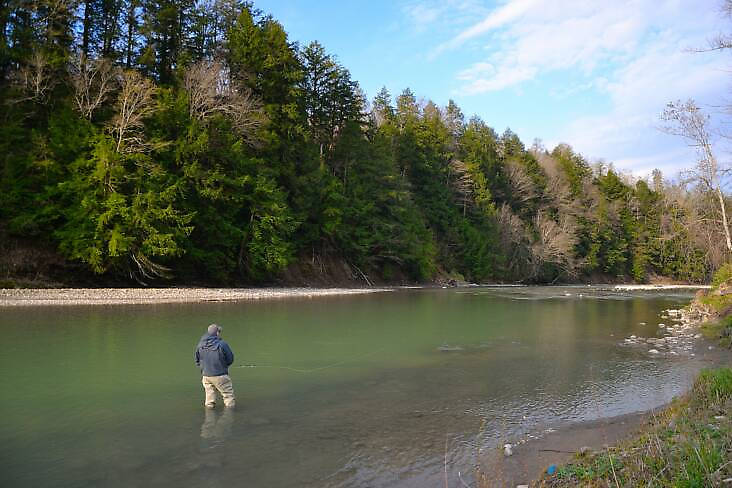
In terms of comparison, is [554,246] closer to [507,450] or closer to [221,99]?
[221,99]

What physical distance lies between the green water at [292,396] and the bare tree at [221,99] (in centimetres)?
1849

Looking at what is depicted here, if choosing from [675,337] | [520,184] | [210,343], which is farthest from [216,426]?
[520,184]

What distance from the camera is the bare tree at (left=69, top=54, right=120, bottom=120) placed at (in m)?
29.7

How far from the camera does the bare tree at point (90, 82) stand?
29.7m

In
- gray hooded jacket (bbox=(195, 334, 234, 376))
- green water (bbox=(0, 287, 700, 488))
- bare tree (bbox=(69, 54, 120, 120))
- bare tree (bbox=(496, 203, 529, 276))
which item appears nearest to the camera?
green water (bbox=(0, 287, 700, 488))

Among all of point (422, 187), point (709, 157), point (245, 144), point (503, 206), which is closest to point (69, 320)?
point (245, 144)

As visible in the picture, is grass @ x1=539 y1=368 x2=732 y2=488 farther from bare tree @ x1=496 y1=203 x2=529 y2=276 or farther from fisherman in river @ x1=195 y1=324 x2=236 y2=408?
bare tree @ x1=496 y1=203 x2=529 y2=276

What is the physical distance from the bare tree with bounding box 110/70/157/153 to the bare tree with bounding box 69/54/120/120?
32.2 inches

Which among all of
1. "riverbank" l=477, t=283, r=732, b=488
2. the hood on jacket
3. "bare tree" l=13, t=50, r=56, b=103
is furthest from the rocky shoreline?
"bare tree" l=13, t=50, r=56, b=103

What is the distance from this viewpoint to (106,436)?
7836mm

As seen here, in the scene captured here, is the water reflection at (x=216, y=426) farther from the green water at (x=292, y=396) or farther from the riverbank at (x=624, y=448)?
the riverbank at (x=624, y=448)

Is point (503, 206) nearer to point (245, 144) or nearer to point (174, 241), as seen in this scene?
point (245, 144)

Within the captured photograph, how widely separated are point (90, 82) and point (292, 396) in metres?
27.1

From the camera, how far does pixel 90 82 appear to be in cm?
2975
